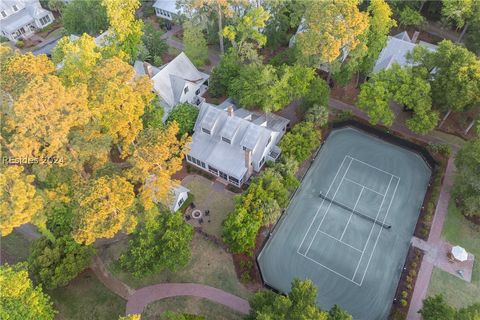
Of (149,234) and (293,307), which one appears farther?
(149,234)

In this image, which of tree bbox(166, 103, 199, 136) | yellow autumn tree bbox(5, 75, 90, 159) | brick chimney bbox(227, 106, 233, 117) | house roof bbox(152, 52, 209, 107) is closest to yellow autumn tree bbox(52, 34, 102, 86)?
yellow autumn tree bbox(5, 75, 90, 159)

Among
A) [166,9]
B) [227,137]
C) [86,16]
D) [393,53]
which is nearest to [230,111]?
[227,137]

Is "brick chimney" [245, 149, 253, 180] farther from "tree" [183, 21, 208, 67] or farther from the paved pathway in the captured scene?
"tree" [183, 21, 208, 67]

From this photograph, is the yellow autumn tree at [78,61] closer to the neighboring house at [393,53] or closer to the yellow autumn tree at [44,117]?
the yellow autumn tree at [44,117]

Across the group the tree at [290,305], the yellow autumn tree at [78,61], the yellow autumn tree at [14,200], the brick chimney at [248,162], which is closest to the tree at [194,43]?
the yellow autumn tree at [78,61]

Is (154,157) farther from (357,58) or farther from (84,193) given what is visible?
(357,58)

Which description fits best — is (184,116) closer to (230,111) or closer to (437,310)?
(230,111)

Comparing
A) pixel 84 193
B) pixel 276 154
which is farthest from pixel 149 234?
pixel 276 154
